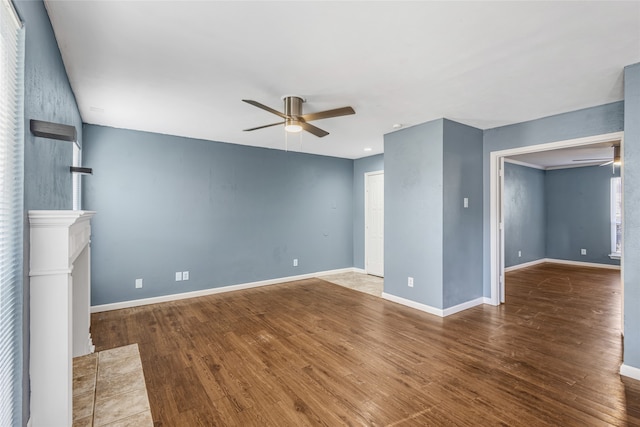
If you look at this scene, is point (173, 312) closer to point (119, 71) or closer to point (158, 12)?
point (119, 71)

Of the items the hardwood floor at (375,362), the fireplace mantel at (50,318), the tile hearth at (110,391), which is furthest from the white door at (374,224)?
the fireplace mantel at (50,318)

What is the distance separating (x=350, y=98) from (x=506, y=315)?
3.38m

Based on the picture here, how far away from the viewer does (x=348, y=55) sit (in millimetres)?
2348

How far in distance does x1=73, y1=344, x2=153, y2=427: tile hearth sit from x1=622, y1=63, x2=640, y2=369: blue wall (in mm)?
3709

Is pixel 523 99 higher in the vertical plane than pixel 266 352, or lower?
higher

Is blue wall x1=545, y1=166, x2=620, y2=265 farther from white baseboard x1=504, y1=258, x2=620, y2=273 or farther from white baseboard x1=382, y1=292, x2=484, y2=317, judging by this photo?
white baseboard x1=382, y1=292, x2=484, y2=317

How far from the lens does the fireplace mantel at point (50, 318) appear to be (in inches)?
58.9

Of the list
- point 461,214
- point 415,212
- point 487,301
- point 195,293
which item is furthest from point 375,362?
point 195,293

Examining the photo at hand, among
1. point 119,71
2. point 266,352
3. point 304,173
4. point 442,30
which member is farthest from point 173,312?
point 442,30

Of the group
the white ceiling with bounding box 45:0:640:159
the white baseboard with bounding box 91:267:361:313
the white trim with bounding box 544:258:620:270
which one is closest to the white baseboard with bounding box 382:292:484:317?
the white baseboard with bounding box 91:267:361:313

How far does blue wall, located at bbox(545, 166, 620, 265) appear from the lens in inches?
283

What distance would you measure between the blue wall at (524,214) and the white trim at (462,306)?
9.92ft

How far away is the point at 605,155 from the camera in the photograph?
6.27 m

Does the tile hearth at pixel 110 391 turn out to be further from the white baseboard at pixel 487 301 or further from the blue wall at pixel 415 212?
the white baseboard at pixel 487 301
